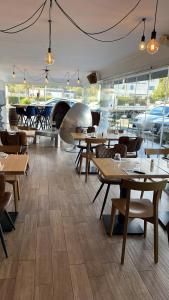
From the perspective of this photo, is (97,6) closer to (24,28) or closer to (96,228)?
(24,28)

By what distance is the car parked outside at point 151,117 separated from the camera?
4824 millimetres

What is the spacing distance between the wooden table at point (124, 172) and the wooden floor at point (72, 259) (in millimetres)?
135

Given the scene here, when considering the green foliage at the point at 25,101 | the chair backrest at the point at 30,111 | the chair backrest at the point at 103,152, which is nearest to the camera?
the chair backrest at the point at 103,152

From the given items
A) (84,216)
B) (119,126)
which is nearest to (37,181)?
(84,216)

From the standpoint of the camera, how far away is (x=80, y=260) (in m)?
2.23

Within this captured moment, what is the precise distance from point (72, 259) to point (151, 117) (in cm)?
414

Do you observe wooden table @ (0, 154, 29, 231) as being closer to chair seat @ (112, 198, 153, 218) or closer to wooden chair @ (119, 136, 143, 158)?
chair seat @ (112, 198, 153, 218)

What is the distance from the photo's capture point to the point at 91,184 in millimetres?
4180

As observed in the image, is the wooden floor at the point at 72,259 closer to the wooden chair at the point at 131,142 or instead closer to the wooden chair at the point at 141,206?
the wooden chair at the point at 141,206

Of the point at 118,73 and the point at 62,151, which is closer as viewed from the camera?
the point at 62,151

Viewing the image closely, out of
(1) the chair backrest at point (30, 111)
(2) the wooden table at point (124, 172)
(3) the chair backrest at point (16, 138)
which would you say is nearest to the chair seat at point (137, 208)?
(2) the wooden table at point (124, 172)

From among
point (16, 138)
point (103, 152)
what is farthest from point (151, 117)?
point (16, 138)

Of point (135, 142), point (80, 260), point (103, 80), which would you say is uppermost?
point (103, 80)

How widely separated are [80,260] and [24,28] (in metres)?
3.93
